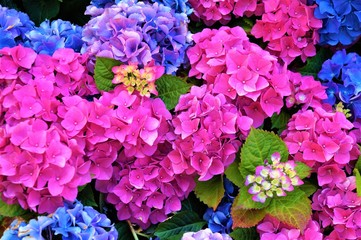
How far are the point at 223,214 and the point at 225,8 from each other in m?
0.78

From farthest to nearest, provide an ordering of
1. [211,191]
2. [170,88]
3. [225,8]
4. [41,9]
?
1. [41,9]
2. [225,8]
3. [170,88]
4. [211,191]

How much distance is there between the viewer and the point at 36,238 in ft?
4.91

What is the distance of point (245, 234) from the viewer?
5.58 ft

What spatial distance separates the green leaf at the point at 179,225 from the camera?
5.73ft

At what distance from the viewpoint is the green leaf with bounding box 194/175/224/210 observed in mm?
1722

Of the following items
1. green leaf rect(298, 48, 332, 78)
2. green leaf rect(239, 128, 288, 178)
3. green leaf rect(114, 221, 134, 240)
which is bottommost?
green leaf rect(114, 221, 134, 240)

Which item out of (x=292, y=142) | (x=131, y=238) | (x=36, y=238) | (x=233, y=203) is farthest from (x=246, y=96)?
(x=36, y=238)

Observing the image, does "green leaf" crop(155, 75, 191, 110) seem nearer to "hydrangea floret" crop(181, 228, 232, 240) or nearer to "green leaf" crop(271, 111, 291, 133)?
"green leaf" crop(271, 111, 291, 133)

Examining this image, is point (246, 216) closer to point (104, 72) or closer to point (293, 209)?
point (293, 209)

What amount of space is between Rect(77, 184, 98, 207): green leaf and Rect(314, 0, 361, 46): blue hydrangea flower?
3.22ft

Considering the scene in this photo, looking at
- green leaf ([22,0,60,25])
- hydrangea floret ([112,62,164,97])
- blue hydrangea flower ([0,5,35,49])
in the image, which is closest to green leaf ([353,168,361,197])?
hydrangea floret ([112,62,164,97])

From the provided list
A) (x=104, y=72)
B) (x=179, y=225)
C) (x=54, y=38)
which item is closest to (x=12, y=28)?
(x=54, y=38)

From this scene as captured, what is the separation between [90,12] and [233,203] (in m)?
0.84

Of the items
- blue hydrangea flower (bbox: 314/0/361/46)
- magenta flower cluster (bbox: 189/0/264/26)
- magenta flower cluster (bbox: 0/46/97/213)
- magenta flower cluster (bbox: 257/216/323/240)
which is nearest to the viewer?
magenta flower cluster (bbox: 0/46/97/213)
